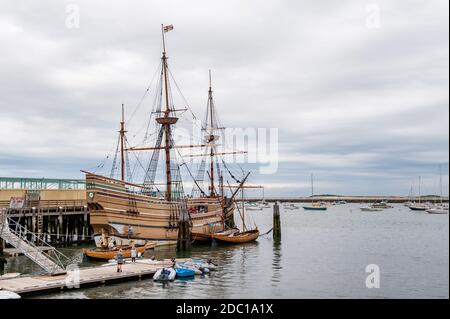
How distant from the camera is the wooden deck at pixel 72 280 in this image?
26.1m

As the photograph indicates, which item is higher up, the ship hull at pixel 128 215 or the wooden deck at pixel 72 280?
the ship hull at pixel 128 215

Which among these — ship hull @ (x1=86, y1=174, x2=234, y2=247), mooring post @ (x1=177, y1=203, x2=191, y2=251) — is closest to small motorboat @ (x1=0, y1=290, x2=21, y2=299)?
ship hull @ (x1=86, y1=174, x2=234, y2=247)

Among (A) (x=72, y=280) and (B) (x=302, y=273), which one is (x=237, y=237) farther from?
(A) (x=72, y=280)

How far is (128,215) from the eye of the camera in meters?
47.8

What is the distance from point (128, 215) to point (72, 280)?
20025 millimetres

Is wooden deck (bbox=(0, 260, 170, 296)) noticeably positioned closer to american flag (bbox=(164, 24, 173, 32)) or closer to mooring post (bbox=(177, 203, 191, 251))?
mooring post (bbox=(177, 203, 191, 251))

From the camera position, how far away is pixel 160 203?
52.5 meters

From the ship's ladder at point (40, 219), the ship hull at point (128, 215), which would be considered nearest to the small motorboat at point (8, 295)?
the ship hull at point (128, 215)

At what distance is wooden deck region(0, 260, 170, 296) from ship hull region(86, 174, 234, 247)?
1327 cm

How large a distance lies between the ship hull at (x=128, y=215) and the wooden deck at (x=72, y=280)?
13.3 meters

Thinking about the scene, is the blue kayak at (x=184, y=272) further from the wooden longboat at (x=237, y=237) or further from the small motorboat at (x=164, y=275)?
the wooden longboat at (x=237, y=237)

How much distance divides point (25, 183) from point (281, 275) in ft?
135
